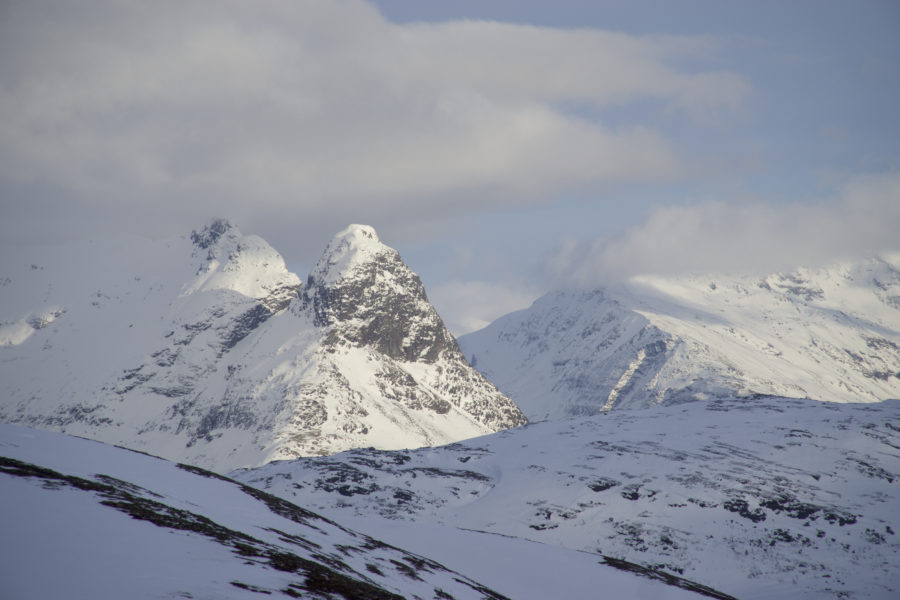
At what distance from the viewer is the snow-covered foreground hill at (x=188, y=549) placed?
56.8 ft

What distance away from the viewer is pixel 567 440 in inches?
3937

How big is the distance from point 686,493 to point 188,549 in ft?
200

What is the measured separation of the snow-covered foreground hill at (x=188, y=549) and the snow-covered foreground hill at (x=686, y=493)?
474 centimetres

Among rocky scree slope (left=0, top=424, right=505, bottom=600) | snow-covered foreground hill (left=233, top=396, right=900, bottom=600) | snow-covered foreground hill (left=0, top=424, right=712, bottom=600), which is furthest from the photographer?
snow-covered foreground hill (left=233, top=396, right=900, bottom=600)

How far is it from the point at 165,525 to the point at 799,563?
50787 mm

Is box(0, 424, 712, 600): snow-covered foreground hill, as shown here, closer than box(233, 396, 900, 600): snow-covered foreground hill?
Yes

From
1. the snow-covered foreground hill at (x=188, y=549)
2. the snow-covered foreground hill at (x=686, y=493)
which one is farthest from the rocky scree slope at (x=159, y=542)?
the snow-covered foreground hill at (x=686, y=493)

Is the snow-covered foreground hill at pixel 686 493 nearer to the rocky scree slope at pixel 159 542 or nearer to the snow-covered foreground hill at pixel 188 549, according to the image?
the snow-covered foreground hill at pixel 188 549

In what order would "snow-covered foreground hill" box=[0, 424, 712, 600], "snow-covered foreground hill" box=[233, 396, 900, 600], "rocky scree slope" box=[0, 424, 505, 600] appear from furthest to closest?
"snow-covered foreground hill" box=[233, 396, 900, 600]
"snow-covered foreground hill" box=[0, 424, 712, 600]
"rocky scree slope" box=[0, 424, 505, 600]

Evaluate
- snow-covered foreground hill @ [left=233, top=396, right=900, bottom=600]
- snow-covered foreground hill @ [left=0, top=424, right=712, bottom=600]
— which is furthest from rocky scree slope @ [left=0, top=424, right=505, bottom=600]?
snow-covered foreground hill @ [left=233, top=396, right=900, bottom=600]

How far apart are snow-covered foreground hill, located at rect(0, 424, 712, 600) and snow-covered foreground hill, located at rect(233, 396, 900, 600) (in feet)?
15.6

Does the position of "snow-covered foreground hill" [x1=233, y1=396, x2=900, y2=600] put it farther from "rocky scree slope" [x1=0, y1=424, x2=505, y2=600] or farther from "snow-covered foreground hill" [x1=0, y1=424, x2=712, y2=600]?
"rocky scree slope" [x1=0, y1=424, x2=505, y2=600]

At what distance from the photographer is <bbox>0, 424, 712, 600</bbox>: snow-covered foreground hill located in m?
17.3

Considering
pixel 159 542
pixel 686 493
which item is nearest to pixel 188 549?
pixel 159 542
